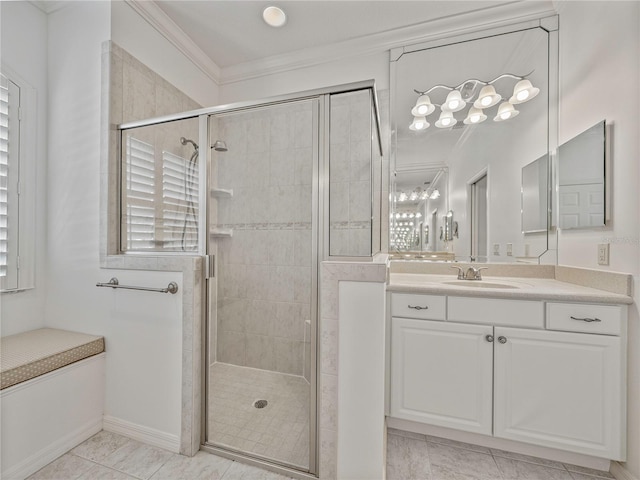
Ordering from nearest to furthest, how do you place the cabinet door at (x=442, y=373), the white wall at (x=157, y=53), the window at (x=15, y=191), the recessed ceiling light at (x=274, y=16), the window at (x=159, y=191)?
the cabinet door at (x=442, y=373) → the window at (x=159, y=191) → the window at (x=15, y=191) → the white wall at (x=157, y=53) → the recessed ceiling light at (x=274, y=16)

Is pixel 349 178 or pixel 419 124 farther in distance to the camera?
pixel 419 124

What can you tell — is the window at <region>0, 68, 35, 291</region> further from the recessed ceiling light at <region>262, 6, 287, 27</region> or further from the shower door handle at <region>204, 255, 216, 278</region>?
the recessed ceiling light at <region>262, 6, 287, 27</region>

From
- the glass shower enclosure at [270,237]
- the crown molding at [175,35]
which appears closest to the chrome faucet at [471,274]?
the glass shower enclosure at [270,237]

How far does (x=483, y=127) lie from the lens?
2033mm

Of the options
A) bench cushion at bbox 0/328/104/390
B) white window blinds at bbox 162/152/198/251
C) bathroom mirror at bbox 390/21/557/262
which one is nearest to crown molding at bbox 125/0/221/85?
white window blinds at bbox 162/152/198/251

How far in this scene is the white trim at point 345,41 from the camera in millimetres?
1898

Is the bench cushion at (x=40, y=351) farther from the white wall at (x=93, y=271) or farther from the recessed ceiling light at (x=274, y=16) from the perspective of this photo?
the recessed ceiling light at (x=274, y=16)

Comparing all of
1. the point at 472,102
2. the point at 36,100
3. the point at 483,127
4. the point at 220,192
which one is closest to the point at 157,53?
the point at 36,100

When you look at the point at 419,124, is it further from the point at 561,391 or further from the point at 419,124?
the point at 561,391

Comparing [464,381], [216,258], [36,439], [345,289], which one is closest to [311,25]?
[216,258]

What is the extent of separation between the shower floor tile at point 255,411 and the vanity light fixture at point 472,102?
6.64ft

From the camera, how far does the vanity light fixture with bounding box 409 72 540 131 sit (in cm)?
193

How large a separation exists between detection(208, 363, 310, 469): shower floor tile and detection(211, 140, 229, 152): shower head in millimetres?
1179

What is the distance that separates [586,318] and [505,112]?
144cm
